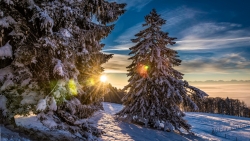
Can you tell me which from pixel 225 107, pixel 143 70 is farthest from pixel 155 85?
pixel 225 107

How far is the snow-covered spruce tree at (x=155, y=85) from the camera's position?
50.3 feet

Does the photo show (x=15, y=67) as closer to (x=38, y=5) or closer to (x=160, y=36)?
(x=38, y=5)

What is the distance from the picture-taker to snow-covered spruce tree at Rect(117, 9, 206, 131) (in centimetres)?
1534

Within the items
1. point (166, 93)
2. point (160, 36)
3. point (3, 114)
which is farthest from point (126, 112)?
point (3, 114)

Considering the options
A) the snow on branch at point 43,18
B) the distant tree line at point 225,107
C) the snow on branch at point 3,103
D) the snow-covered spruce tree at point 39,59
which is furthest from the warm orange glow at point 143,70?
the distant tree line at point 225,107

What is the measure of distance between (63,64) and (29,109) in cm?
165

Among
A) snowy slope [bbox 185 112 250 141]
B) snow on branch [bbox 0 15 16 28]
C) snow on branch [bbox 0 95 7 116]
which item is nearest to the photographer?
snow on branch [bbox 0 15 16 28]

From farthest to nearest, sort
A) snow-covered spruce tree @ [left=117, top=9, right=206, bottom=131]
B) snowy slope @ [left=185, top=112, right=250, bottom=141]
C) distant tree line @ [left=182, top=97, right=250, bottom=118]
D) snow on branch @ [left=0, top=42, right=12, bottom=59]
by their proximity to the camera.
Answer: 1. distant tree line @ [left=182, top=97, right=250, bottom=118]
2. snowy slope @ [left=185, top=112, right=250, bottom=141]
3. snow-covered spruce tree @ [left=117, top=9, right=206, bottom=131]
4. snow on branch @ [left=0, top=42, right=12, bottom=59]

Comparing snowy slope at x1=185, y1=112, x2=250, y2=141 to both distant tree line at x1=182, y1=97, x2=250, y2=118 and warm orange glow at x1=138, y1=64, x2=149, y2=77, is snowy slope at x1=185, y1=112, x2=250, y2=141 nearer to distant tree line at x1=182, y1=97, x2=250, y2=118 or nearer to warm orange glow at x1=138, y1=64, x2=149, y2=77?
warm orange glow at x1=138, y1=64, x2=149, y2=77

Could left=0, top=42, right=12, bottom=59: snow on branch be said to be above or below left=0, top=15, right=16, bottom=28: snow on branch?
below

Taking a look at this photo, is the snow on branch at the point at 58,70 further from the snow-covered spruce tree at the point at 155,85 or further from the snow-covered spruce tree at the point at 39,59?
the snow-covered spruce tree at the point at 155,85

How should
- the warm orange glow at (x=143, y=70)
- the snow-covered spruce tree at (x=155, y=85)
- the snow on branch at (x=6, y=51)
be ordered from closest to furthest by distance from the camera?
1. the snow on branch at (x=6, y=51)
2. the snow-covered spruce tree at (x=155, y=85)
3. the warm orange glow at (x=143, y=70)

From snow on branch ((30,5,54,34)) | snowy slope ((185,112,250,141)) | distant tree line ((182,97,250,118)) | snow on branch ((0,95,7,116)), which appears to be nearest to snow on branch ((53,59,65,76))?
snow on branch ((30,5,54,34))

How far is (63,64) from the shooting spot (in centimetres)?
532
